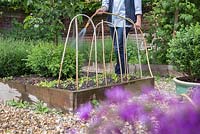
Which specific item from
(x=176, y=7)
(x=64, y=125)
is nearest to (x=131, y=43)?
(x=176, y=7)

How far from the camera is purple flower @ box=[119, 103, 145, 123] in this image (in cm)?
62

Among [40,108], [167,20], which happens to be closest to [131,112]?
[40,108]

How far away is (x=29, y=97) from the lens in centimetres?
344

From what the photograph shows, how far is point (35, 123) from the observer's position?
2717mm

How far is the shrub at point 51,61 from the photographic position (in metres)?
3.92

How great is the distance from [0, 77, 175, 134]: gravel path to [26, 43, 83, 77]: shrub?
866mm

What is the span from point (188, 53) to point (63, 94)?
1621 millimetres

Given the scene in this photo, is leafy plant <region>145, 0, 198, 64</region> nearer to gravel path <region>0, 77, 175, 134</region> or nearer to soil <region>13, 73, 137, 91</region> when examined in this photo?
soil <region>13, 73, 137, 91</region>

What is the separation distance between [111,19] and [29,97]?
1.77m

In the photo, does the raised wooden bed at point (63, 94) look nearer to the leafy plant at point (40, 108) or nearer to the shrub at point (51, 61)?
the leafy plant at point (40, 108)

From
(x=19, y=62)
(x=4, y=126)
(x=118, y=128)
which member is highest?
(x=118, y=128)

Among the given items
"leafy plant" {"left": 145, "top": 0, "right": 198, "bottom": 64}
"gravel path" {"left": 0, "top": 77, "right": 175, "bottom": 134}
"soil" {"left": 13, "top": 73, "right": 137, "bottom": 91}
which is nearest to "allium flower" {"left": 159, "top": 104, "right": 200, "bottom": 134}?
"gravel path" {"left": 0, "top": 77, "right": 175, "bottom": 134}

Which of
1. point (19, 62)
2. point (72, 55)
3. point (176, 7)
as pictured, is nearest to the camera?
point (72, 55)

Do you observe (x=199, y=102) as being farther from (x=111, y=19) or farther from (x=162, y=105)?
(x=111, y=19)
